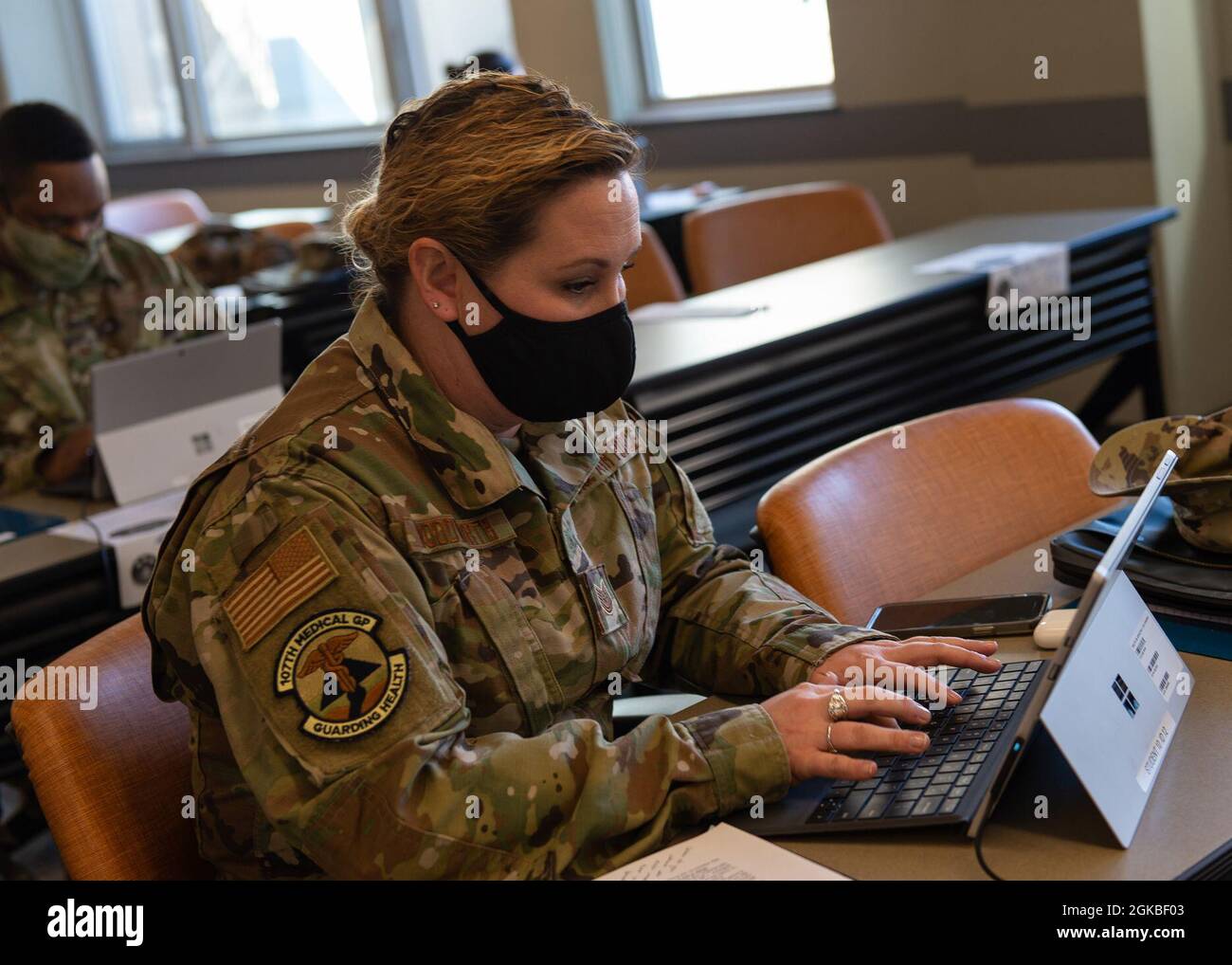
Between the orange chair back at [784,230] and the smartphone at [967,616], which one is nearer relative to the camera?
the smartphone at [967,616]

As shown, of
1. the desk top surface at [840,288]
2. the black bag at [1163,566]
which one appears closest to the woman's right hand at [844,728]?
the black bag at [1163,566]

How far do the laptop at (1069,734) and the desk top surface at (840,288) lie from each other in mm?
1471

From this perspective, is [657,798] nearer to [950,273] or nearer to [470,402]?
[470,402]

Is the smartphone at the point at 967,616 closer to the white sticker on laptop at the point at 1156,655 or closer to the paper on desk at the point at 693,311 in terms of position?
the white sticker on laptop at the point at 1156,655

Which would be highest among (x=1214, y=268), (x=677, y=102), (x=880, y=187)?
(x=677, y=102)

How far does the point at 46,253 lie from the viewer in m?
3.05

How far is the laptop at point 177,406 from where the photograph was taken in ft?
7.95

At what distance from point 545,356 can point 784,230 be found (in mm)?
2650

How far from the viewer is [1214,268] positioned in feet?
14.2

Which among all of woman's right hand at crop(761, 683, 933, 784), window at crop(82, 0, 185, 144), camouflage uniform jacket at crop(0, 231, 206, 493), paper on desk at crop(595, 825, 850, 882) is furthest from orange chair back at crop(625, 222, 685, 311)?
window at crop(82, 0, 185, 144)

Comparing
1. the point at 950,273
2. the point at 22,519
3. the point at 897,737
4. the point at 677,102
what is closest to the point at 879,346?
the point at 950,273

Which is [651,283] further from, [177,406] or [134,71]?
[134,71]

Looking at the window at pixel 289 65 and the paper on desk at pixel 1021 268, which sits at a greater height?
the window at pixel 289 65

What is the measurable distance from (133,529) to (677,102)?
380 cm
